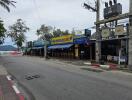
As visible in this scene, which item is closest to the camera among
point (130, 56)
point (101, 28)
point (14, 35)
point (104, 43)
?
point (130, 56)

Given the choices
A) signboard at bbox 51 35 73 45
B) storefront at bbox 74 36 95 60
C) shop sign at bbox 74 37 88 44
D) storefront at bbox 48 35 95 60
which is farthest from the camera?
signboard at bbox 51 35 73 45

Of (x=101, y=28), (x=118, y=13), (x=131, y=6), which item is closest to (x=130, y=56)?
(x=131, y=6)

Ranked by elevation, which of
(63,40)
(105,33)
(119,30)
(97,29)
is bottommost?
(63,40)

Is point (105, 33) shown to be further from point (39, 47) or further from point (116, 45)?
point (39, 47)

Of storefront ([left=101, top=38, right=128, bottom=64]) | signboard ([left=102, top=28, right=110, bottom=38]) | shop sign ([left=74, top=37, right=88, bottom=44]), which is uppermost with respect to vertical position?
signboard ([left=102, top=28, right=110, bottom=38])

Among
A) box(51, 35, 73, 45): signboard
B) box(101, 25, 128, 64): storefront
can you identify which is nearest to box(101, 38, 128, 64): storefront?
box(101, 25, 128, 64): storefront

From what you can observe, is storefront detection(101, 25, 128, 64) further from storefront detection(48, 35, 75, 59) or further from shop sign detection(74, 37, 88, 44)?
storefront detection(48, 35, 75, 59)

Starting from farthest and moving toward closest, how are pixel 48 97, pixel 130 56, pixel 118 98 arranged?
pixel 130 56, pixel 48 97, pixel 118 98

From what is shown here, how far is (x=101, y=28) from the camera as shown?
43375mm

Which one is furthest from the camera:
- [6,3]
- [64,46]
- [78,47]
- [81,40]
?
[64,46]

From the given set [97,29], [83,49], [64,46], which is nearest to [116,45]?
[97,29]

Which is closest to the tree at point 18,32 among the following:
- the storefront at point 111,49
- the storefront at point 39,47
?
the storefront at point 39,47

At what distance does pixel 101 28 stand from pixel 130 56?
11905 mm

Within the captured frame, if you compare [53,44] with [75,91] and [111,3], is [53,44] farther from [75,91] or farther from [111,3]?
[75,91]
